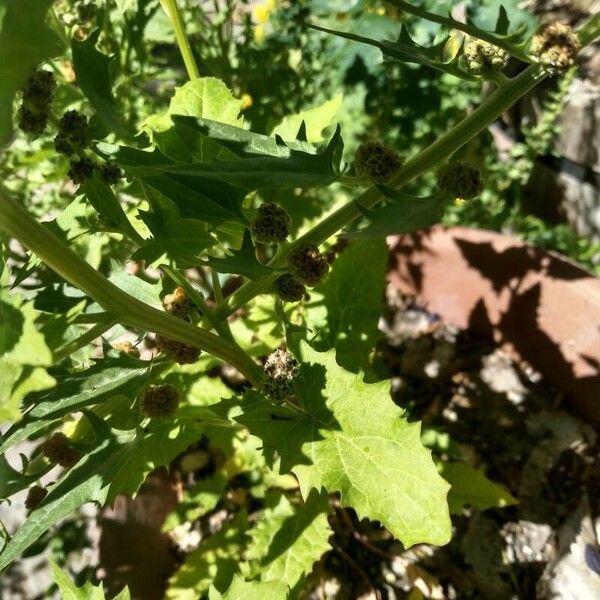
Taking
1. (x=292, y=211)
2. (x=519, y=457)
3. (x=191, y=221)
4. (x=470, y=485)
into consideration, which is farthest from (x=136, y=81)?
(x=519, y=457)

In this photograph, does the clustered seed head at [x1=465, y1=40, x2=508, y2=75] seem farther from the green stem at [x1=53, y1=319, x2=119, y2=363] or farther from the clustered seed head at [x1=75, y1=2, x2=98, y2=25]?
the clustered seed head at [x1=75, y1=2, x2=98, y2=25]

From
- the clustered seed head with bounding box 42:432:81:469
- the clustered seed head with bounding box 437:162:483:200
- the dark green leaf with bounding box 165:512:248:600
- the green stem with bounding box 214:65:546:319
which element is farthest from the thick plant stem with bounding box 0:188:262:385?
the dark green leaf with bounding box 165:512:248:600

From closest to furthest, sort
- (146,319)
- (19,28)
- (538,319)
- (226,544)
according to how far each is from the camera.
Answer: (19,28) → (146,319) → (226,544) → (538,319)

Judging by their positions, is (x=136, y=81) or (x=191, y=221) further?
(x=136, y=81)

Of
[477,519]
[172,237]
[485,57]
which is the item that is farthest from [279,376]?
[477,519]

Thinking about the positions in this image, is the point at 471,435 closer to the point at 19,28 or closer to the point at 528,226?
the point at 528,226

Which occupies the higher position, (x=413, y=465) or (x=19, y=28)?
(x=19, y=28)

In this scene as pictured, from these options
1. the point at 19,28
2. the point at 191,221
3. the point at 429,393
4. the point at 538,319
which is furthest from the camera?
the point at 429,393
